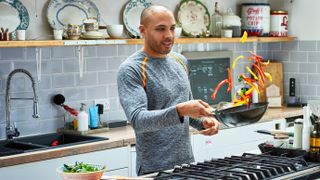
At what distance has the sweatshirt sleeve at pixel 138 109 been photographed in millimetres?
3102

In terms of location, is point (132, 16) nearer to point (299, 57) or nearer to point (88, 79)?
point (88, 79)

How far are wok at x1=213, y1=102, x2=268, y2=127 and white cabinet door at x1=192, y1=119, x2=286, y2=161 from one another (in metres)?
1.91

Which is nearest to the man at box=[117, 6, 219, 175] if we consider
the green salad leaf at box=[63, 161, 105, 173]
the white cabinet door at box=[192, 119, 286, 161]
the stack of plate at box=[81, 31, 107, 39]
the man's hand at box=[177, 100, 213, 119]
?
the man's hand at box=[177, 100, 213, 119]

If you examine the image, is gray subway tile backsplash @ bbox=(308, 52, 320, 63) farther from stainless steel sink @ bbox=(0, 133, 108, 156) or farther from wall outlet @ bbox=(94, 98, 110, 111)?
stainless steel sink @ bbox=(0, 133, 108, 156)

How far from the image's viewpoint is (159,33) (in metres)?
3.54

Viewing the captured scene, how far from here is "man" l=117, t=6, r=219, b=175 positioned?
128 inches

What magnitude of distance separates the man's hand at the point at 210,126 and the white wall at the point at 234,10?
1.89m

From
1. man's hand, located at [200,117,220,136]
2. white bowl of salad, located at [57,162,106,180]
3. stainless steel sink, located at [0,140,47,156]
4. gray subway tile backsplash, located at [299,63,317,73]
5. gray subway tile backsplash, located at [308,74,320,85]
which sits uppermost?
gray subway tile backsplash, located at [299,63,317,73]

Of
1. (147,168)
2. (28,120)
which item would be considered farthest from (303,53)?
(147,168)

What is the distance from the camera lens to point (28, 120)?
4.71m

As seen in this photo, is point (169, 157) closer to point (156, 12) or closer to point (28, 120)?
point (156, 12)

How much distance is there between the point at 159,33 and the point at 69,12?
1.54 m

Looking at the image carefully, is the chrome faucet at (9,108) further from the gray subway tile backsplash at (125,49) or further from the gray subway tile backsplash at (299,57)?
the gray subway tile backsplash at (299,57)

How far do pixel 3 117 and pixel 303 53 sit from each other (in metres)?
3.32
